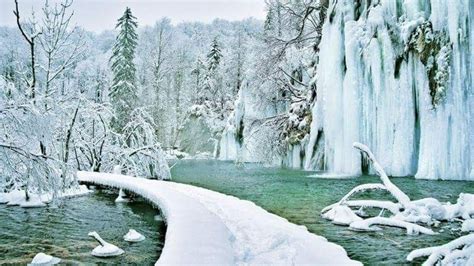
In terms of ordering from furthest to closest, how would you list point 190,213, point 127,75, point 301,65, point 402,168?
point 127,75 < point 301,65 < point 402,168 < point 190,213

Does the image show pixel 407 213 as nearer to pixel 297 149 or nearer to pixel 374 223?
pixel 374 223

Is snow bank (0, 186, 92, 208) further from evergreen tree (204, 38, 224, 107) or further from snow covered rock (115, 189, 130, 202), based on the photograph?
evergreen tree (204, 38, 224, 107)

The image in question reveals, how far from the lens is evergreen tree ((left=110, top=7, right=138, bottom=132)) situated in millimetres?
29253

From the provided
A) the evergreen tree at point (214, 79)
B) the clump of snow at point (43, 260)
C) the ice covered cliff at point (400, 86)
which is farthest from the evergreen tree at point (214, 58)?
the clump of snow at point (43, 260)

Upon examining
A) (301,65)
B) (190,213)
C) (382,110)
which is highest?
(301,65)

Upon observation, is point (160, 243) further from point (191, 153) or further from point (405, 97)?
point (191, 153)

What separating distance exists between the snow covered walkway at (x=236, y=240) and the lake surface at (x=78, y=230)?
2.41 ft

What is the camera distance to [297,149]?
77.6 feet

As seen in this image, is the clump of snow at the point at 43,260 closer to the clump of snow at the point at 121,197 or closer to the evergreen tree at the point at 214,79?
the clump of snow at the point at 121,197

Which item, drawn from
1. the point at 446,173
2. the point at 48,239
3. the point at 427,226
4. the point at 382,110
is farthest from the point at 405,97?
the point at 48,239

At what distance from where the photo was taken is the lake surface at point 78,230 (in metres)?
7.14

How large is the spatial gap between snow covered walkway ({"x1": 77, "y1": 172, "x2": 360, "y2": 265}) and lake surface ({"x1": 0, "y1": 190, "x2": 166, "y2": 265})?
2.41 feet

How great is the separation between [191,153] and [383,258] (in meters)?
37.9

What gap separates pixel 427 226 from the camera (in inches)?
328
